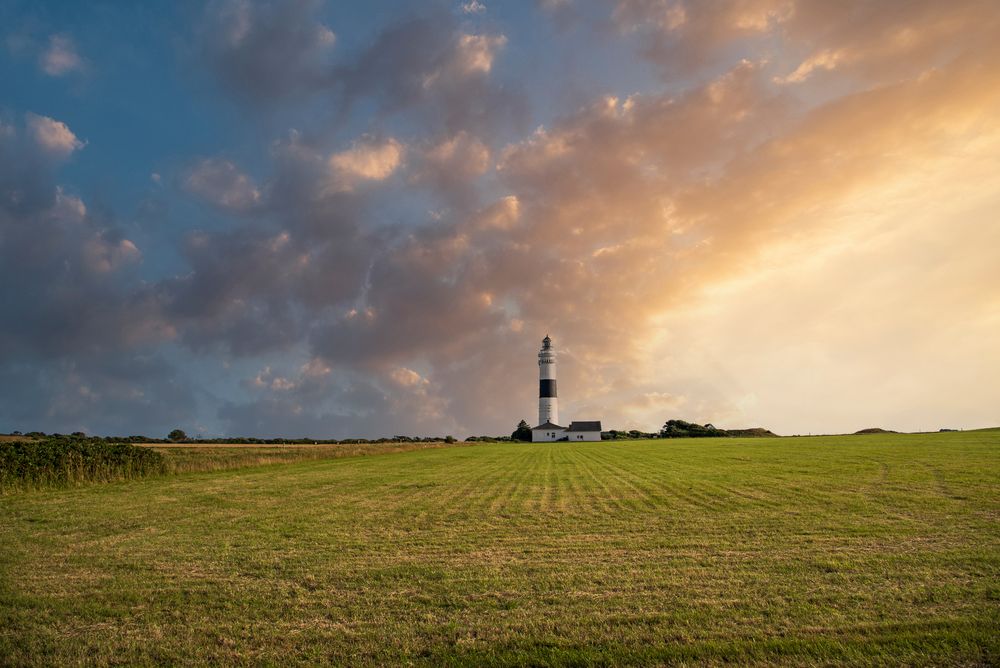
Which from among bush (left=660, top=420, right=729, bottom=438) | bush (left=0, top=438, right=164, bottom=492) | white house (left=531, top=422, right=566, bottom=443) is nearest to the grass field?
bush (left=0, top=438, right=164, bottom=492)

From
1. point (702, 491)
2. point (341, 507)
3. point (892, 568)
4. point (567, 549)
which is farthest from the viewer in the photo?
point (702, 491)

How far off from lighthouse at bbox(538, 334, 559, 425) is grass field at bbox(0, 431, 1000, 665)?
10946cm

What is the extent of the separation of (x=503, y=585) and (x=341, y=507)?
1196cm

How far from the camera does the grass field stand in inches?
307

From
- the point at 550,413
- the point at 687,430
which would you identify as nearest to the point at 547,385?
the point at 550,413

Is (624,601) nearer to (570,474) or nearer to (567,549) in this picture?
(567,549)

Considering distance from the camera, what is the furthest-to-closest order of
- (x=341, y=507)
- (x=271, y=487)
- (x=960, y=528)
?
1. (x=271, y=487)
2. (x=341, y=507)
3. (x=960, y=528)

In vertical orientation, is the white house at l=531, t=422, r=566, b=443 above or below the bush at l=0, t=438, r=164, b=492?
below

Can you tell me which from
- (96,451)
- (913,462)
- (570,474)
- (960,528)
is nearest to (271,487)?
(96,451)

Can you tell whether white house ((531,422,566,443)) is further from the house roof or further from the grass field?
the grass field

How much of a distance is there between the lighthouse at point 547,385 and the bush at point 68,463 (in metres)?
99.1

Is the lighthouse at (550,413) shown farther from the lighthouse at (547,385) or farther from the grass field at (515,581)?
the grass field at (515,581)

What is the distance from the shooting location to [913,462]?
35062 millimetres

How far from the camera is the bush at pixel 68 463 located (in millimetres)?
28906
